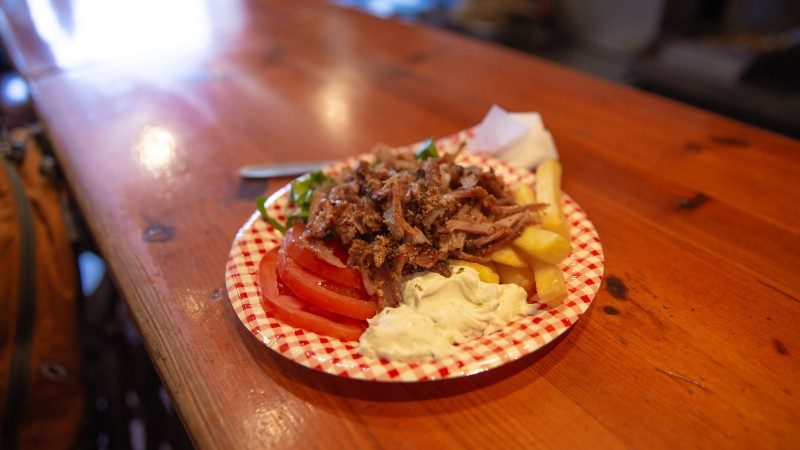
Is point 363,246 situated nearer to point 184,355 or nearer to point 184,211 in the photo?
point 184,355

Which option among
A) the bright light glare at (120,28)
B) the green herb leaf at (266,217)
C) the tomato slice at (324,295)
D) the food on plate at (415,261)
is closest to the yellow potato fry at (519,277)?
the food on plate at (415,261)

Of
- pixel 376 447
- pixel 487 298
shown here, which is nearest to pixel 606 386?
pixel 487 298

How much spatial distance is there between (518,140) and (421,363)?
3.74 feet

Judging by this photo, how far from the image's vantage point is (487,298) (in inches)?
49.1

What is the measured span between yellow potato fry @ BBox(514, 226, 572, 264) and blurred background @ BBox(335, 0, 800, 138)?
3.02 m

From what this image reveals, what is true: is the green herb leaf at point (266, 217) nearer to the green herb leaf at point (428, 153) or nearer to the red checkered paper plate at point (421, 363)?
the red checkered paper plate at point (421, 363)

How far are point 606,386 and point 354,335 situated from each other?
0.58 metres

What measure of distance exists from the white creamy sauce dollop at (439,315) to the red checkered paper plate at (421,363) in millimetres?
23

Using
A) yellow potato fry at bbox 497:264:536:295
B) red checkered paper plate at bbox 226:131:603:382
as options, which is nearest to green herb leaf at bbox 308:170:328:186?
red checkered paper plate at bbox 226:131:603:382

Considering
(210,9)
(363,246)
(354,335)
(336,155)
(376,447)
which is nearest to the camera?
(376,447)

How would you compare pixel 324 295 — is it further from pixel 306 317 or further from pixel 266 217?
pixel 266 217

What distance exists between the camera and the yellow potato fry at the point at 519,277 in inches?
52.8

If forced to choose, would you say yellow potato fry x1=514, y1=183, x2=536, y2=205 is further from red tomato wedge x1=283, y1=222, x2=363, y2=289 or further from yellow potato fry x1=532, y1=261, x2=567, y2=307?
red tomato wedge x1=283, y1=222, x2=363, y2=289

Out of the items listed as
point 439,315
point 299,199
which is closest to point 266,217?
point 299,199
